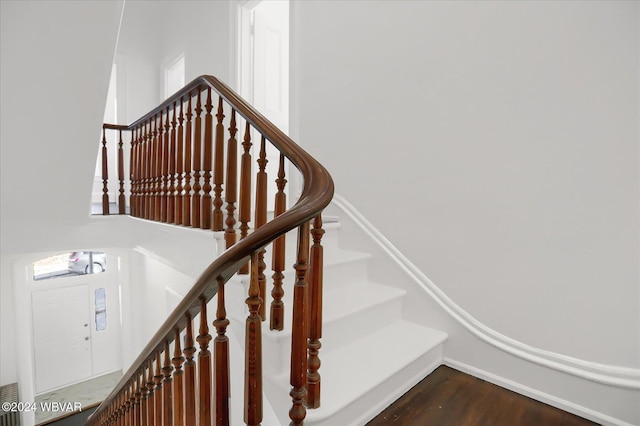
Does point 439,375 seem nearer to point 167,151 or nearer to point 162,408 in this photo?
point 162,408

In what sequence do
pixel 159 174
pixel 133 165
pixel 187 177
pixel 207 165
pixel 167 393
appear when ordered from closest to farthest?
pixel 167 393 < pixel 207 165 < pixel 187 177 < pixel 159 174 < pixel 133 165

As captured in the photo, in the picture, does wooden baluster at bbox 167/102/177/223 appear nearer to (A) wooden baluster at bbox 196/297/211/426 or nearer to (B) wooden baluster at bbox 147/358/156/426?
(B) wooden baluster at bbox 147/358/156/426

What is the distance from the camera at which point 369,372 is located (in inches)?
55.1

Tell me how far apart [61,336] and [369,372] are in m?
5.57

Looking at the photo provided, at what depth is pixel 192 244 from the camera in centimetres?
190

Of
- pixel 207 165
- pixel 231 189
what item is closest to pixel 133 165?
pixel 207 165

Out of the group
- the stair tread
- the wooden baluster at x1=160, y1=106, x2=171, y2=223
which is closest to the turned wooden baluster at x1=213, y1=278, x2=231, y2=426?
the stair tread

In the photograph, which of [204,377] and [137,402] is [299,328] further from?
[137,402]

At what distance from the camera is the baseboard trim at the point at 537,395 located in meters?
1.30

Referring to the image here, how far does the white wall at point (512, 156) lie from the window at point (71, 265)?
511 centimetres

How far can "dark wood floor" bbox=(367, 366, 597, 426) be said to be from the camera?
4.30 feet

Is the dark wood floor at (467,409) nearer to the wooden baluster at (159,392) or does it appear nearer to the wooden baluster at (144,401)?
the wooden baluster at (159,392)

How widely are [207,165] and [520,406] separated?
1829 millimetres

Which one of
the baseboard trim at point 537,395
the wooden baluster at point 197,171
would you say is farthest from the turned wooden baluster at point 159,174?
the baseboard trim at point 537,395
